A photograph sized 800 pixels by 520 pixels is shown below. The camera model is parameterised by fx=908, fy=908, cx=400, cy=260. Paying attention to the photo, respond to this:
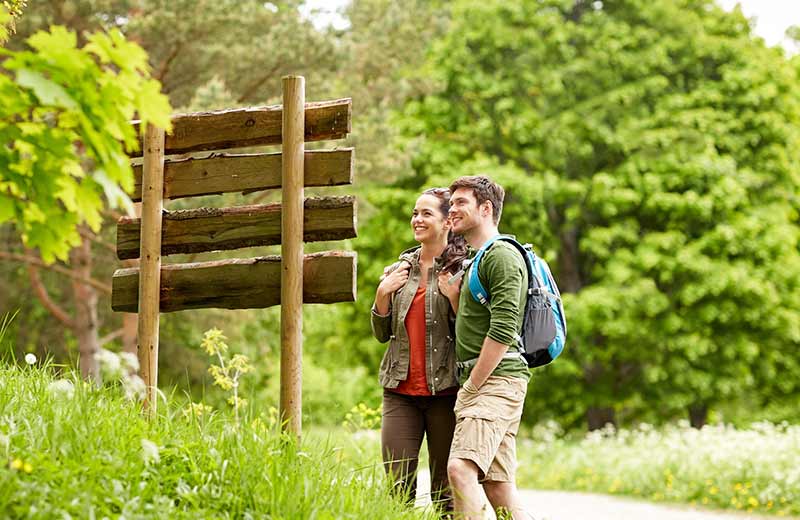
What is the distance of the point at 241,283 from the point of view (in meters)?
4.38

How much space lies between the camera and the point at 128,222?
4.63 m

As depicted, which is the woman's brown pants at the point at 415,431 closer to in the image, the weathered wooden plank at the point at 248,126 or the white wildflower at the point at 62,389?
the weathered wooden plank at the point at 248,126

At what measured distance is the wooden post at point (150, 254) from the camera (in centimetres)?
449

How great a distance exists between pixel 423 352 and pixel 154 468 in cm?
142

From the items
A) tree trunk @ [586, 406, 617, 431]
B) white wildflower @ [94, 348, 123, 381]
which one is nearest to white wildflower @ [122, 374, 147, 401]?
white wildflower @ [94, 348, 123, 381]

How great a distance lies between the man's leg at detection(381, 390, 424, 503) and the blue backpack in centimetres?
66

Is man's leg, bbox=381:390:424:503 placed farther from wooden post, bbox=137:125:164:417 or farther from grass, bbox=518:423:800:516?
grass, bbox=518:423:800:516

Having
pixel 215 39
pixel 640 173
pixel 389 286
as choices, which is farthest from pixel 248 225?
pixel 640 173

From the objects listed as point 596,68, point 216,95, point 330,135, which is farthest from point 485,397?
point 596,68

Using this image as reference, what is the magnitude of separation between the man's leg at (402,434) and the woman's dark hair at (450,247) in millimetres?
659

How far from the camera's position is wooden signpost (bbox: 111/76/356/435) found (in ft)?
13.9

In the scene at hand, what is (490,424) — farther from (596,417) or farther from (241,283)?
(596,417)

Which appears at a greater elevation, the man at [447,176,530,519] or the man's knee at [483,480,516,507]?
the man at [447,176,530,519]

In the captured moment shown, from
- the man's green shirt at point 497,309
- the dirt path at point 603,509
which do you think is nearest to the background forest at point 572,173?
the dirt path at point 603,509
